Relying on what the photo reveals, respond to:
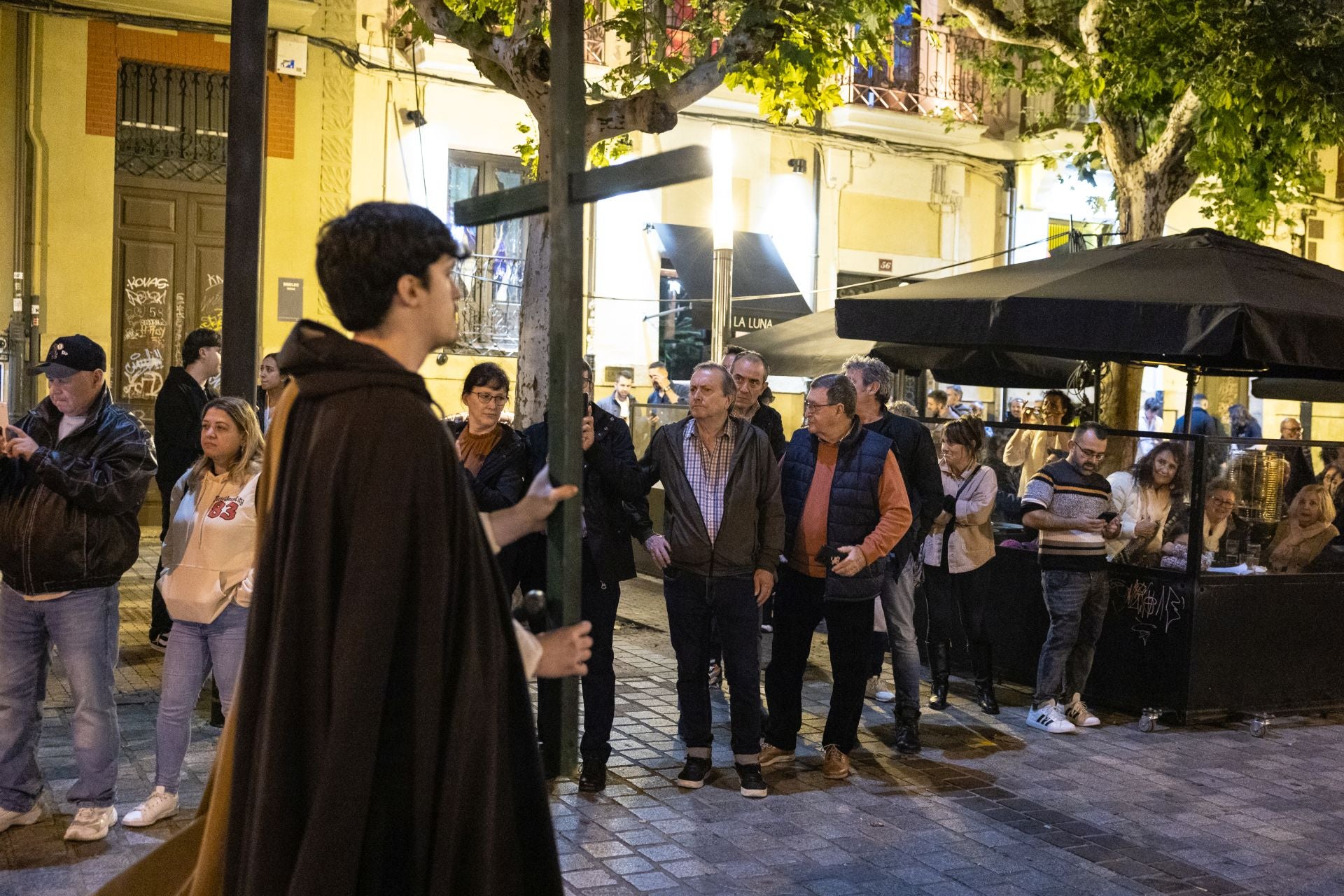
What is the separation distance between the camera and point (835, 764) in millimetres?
6922

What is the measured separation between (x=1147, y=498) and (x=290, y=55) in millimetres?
11835

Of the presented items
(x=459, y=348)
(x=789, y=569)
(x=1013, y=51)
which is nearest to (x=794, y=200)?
(x=1013, y=51)

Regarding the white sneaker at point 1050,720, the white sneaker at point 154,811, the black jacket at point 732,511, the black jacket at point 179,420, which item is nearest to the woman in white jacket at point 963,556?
the white sneaker at point 1050,720

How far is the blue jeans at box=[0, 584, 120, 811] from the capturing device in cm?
554

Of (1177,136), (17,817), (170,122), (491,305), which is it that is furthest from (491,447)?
(491,305)

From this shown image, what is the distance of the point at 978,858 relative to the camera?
5730 mm

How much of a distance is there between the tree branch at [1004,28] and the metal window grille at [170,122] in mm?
8255

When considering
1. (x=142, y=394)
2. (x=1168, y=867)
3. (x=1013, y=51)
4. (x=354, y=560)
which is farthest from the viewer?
(x=1013, y=51)

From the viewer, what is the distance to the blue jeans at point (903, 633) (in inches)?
297

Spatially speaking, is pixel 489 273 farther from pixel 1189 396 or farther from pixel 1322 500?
pixel 1322 500

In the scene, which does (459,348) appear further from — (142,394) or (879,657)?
(879,657)

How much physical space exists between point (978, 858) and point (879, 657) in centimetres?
303

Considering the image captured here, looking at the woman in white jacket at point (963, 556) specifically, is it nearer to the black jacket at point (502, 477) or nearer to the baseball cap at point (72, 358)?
the black jacket at point (502, 477)

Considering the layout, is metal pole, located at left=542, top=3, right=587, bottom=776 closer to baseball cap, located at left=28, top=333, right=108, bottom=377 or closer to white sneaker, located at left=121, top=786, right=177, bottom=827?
baseball cap, located at left=28, top=333, right=108, bottom=377
